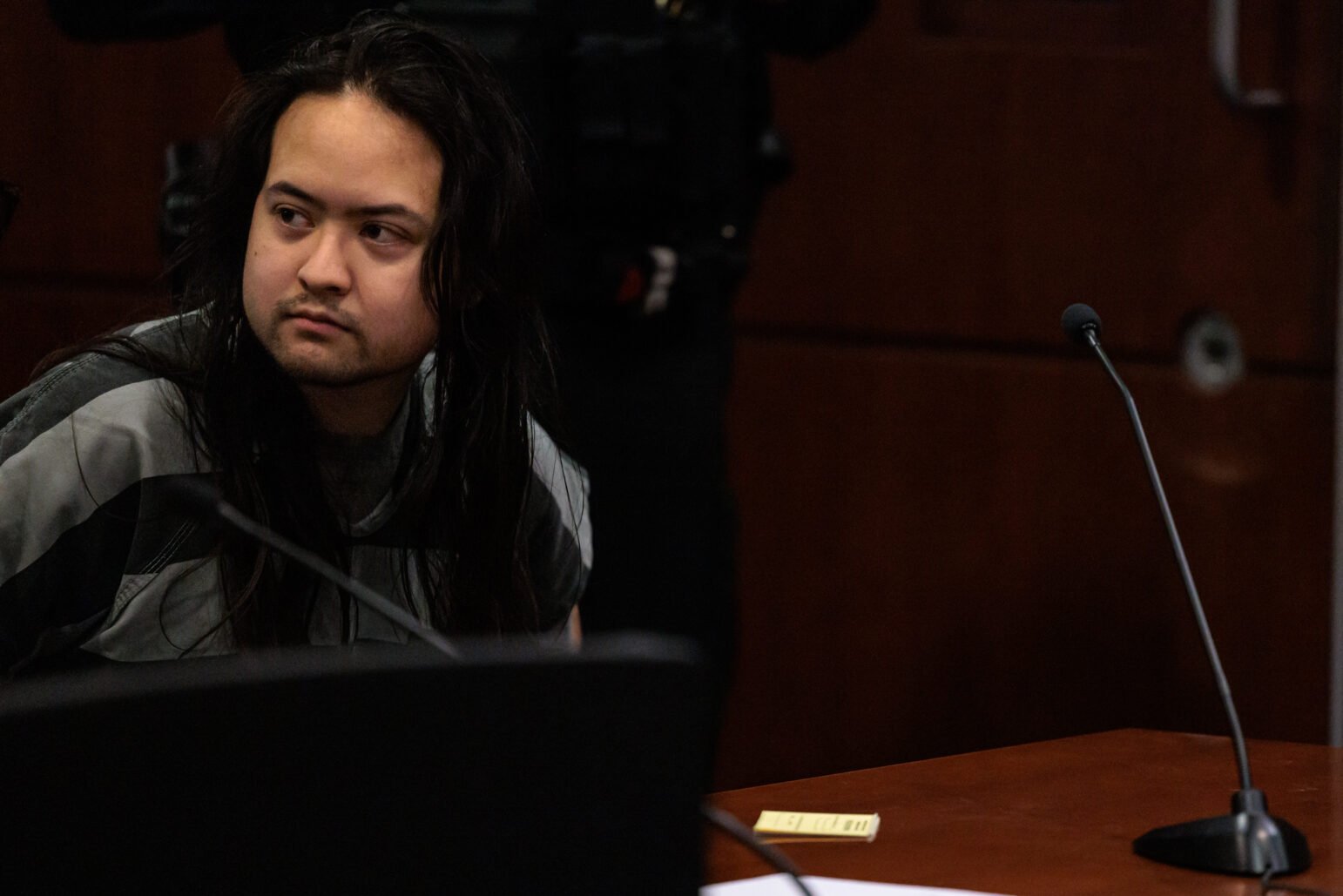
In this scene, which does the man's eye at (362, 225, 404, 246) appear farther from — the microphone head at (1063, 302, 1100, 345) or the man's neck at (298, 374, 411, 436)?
the microphone head at (1063, 302, 1100, 345)

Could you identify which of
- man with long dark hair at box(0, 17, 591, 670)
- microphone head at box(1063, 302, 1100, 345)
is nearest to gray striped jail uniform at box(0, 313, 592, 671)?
man with long dark hair at box(0, 17, 591, 670)

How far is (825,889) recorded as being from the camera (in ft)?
3.23

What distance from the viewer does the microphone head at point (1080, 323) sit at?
1206 millimetres

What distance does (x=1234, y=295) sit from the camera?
2.38m

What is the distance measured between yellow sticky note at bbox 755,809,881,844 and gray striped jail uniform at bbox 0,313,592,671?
13.5 inches

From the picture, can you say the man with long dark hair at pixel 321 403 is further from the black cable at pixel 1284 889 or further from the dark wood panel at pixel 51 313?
the dark wood panel at pixel 51 313

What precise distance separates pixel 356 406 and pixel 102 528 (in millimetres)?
224

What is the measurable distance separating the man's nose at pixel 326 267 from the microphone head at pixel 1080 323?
50 cm

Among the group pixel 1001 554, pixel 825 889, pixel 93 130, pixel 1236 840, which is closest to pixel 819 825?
pixel 825 889

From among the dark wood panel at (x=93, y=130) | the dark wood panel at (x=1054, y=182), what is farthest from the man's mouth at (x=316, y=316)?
the dark wood panel at (x=93, y=130)

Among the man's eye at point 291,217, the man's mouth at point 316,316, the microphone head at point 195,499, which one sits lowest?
the microphone head at point 195,499

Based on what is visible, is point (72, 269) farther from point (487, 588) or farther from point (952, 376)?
point (487, 588)

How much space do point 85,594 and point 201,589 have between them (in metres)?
0.08

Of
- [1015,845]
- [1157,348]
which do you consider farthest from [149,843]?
[1157,348]
